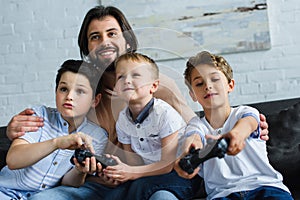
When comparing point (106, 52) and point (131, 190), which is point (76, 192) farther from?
point (106, 52)

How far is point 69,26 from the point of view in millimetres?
2750

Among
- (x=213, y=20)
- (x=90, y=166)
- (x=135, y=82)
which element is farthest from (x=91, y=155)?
(x=213, y=20)

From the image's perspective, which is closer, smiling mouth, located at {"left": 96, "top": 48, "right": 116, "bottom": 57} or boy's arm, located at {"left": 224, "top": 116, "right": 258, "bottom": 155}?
boy's arm, located at {"left": 224, "top": 116, "right": 258, "bottom": 155}

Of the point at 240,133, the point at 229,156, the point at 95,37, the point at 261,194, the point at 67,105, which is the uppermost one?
the point at 95,37

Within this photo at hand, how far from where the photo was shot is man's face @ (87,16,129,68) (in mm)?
1593

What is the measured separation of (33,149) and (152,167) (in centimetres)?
37

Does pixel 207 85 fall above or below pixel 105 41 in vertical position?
below

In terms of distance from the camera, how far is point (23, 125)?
1625 millimetres

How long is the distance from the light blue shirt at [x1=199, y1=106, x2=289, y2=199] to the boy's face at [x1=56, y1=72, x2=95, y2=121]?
38 centimetres

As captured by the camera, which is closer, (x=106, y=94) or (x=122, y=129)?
(x=122, y=129)

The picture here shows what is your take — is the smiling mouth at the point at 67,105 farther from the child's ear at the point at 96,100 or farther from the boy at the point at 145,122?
the boy at the point at 145,122

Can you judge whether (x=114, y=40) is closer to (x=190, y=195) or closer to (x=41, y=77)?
(x=190, y=195)

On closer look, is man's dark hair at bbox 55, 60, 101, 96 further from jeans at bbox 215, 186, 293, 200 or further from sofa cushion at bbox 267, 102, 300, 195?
sofa cushion at bbox 267, 102, 300, 195

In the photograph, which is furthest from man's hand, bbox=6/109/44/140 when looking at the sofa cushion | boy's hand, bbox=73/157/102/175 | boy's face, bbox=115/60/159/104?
the sofa cushion
